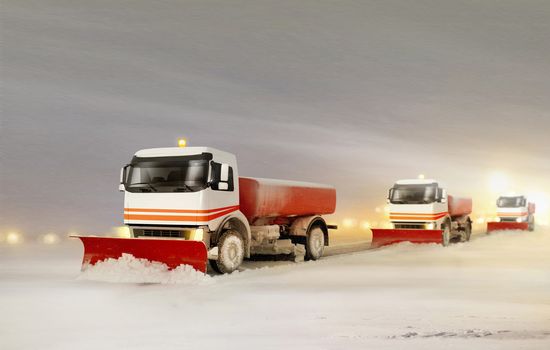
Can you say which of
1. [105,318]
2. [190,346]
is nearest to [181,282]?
[105,318]

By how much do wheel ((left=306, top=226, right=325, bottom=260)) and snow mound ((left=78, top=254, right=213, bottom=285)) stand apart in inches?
213

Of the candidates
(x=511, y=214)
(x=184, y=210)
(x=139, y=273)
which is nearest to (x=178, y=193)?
(x=184, y=210)

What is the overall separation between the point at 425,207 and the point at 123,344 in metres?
17.2

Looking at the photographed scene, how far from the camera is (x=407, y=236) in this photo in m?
22.0

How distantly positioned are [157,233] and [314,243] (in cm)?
579

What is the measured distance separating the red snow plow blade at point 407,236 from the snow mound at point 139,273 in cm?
1133

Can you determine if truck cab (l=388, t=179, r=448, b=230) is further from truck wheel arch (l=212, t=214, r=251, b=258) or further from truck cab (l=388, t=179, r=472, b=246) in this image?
truck wheel arch (l=212, t=214, r=251, b=258)

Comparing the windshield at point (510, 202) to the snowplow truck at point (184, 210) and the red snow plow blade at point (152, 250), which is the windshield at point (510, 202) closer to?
the snowplow truck at point (184, 210)

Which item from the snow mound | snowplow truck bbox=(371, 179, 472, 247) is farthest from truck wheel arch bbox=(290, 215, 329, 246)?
snowplow truck bbox=(371, 179, 472, 247)

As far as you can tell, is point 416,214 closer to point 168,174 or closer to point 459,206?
point 459,206

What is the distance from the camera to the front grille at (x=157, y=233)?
12.6m

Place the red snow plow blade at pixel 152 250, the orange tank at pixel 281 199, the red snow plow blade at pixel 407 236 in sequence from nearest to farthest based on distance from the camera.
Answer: the red snow plow blade at pixel 152 250 → the orange tank at pixel 281 199 → the red snow plow blade at pixel 407 236

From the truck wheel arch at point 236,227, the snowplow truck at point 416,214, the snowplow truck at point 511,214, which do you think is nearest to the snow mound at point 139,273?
the truck wheel arch at point 236,227

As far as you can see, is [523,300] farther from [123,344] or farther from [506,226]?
[506,226]
